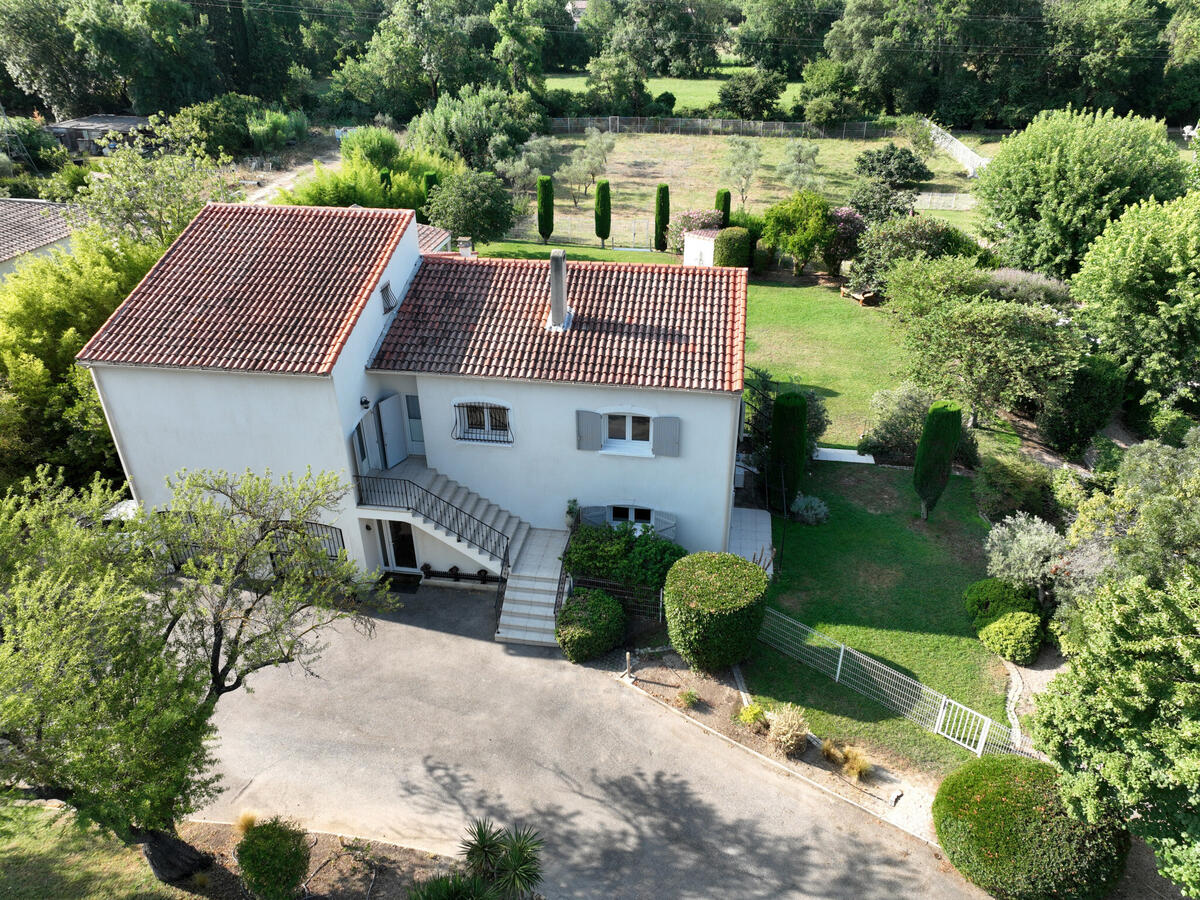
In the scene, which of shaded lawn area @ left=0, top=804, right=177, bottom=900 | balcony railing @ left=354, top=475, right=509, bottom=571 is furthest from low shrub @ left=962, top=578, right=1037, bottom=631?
shaded lawn area @ left=0, top=804, right=177, bottom=900

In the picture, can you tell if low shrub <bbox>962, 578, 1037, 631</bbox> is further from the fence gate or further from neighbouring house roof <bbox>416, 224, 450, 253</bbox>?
neighbouring house roof <bbox>416, 224, 450, 253</bbox>

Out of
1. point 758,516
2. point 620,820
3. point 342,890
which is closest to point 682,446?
point 758,516

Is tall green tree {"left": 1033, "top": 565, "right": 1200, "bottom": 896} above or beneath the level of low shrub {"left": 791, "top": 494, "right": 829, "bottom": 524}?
above

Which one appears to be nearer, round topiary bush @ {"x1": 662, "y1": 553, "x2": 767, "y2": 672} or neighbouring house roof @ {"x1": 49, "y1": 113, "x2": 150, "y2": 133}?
round topiary bush @ {"x1": 662, "y1": 553, "x2": 767, "y2": 672}

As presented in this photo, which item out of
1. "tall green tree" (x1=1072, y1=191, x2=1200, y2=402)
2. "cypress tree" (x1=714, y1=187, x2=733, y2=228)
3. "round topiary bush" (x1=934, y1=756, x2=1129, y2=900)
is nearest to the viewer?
"round topiary bush" (x1=934, y1=756, x2=1129, y2=900)

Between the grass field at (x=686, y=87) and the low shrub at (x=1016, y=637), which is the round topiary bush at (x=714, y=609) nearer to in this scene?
the low shrub at (x=1016, y=637)

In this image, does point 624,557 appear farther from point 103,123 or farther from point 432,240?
point 103,123

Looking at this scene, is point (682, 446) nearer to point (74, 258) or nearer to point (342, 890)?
point (342, 890)
